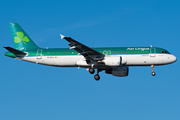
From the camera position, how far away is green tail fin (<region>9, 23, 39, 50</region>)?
61431 mm

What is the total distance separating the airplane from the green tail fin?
3.23ft

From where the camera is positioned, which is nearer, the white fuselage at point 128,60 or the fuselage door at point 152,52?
the white fuselage at point 128,60

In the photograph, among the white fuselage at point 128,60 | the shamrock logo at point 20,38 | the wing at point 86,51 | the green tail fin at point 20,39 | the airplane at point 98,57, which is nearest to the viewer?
the wing at point 86,51

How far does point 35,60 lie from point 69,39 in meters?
10.3

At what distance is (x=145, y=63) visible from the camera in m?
55.8

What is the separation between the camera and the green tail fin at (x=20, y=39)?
61431mm

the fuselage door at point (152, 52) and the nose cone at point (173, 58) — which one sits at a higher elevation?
the fuselage door at point (152, 52)

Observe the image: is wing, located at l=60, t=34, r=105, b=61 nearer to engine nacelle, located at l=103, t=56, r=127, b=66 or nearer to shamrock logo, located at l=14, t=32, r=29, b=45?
engine nacelle, located at l=103, t=56, r=127, b=66

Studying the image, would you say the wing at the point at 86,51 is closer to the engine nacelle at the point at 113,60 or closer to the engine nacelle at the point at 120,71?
the engine nacelle at the point at 113,60

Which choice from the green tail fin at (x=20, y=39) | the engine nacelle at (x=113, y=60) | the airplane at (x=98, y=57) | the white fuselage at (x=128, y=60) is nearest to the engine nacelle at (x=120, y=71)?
the airplane at (x=98, y=57)

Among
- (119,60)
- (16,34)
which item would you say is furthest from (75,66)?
(16,34)

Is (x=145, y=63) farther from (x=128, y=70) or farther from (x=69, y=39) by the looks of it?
(x=69, y=39)

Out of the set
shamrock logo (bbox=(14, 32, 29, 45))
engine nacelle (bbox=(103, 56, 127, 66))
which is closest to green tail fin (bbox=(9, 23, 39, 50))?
shamrock logo (bbox=(14, 32, 29, 45))

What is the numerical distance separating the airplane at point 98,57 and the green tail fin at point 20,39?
3.23 feet
